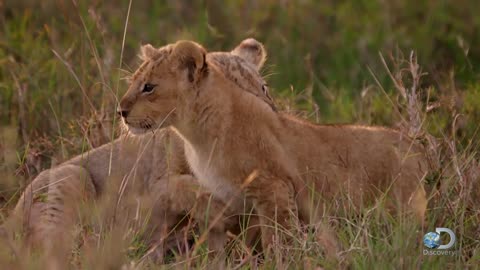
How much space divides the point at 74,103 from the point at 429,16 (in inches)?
175

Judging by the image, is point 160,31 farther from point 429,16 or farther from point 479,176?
point 479,176

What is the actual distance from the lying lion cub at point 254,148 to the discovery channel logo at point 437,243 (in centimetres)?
37

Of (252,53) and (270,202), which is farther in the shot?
(252,53)

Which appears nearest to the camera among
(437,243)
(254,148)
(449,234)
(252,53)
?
(437,243)

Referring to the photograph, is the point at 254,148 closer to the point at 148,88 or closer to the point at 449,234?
the point at 148,88

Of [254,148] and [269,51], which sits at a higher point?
[254,148]

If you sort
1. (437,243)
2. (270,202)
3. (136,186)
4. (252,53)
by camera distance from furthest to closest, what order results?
(252,53) < (136,186) < (270,202) < (437,243)

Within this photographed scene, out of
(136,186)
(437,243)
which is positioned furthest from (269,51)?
(437,243)

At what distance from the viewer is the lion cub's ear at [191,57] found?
21.4ft

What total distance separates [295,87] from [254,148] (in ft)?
14.0

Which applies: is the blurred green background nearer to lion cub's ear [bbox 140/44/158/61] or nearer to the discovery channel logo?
lion cub's ear [bbox 140/44/158/61]

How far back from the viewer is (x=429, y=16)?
12.1m

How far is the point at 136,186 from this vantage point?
7.30 metres

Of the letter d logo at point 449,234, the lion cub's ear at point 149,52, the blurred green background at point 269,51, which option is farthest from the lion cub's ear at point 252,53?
the letter d logo at point 449,234
